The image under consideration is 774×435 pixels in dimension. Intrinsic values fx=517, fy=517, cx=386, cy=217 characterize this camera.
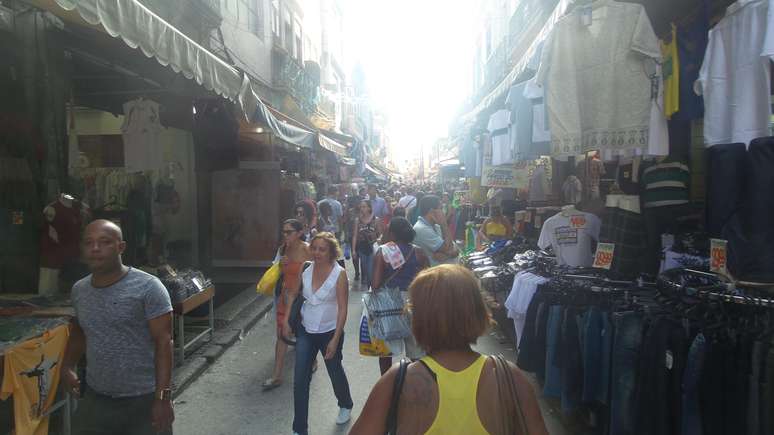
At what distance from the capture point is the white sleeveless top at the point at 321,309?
419 centimetres

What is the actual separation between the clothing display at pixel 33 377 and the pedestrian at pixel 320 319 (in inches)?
65.4

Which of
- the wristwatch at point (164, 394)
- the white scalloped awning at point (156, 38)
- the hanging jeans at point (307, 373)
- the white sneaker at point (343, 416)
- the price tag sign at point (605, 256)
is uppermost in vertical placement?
the white scalloped awning at point (156, 38)

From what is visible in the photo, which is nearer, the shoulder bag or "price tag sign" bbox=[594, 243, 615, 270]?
the shoulder bag

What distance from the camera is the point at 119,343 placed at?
9.23 ft

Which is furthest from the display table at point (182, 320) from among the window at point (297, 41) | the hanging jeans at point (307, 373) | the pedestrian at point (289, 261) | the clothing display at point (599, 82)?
the window at point (297, 41)

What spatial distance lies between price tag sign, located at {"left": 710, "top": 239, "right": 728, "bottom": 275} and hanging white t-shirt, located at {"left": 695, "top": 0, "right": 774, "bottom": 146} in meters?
0.68

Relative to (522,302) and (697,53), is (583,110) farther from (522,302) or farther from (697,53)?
(522,302)

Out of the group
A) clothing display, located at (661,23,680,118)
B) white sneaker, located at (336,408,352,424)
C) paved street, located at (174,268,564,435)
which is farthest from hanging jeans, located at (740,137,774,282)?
white sneaker, located at (336,408,352,424)

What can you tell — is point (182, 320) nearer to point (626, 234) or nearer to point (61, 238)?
point (61, 238)

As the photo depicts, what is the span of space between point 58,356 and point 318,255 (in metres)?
2.00

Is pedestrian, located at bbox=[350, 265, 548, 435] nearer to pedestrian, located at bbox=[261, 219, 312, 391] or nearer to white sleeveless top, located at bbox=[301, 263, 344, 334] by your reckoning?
white sleeveless top, located at bbox=[301, 263, 344, 334]

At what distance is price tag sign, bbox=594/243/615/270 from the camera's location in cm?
448

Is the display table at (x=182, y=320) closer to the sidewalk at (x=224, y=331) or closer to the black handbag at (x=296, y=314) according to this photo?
the sidewalk at (x=224, y=331)

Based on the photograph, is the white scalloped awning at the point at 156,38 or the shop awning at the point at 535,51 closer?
the white scalloped awning at the point at 156,38
